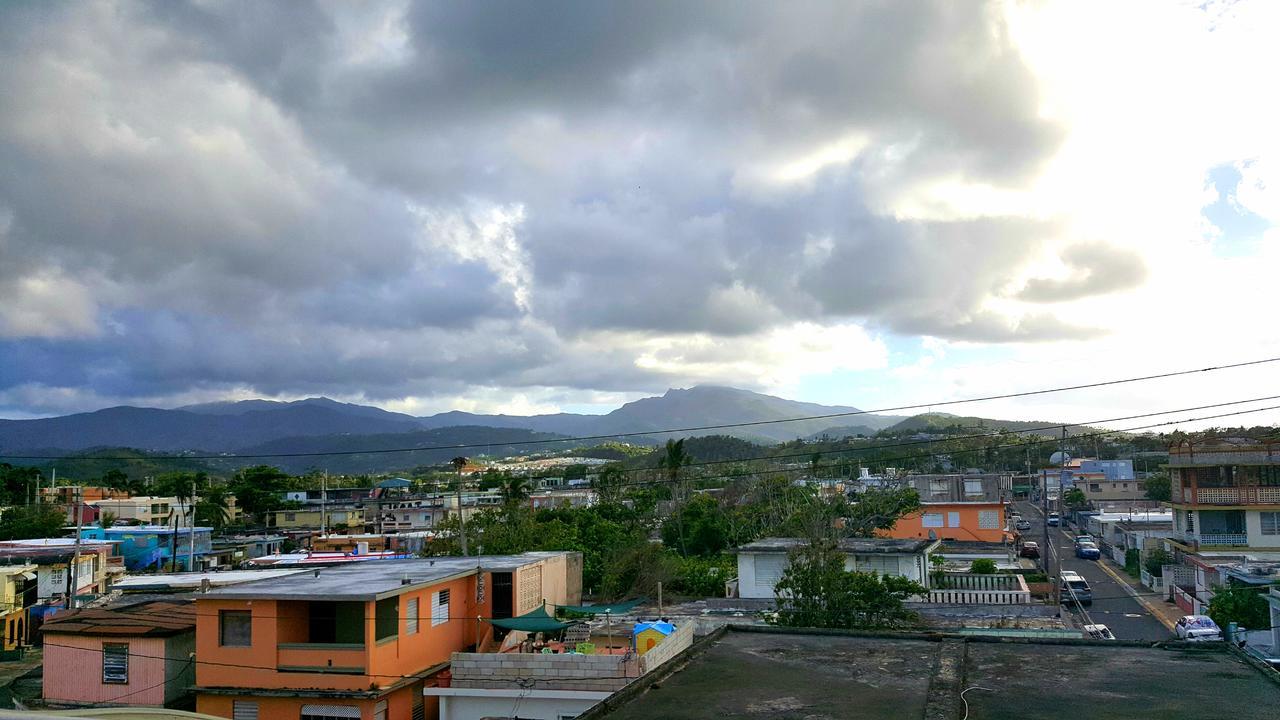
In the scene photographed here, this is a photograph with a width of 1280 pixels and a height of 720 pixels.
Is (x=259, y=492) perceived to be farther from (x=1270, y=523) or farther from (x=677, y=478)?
(x=1270, y=523)

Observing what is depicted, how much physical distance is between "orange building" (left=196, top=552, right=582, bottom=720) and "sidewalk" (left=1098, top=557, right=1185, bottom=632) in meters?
29.7

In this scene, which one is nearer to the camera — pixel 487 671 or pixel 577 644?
pixel 487 671

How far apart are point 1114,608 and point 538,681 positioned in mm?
31783

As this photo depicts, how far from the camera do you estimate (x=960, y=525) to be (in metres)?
53.2

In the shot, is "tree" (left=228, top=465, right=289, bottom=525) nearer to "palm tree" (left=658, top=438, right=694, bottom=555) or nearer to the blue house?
the blue house

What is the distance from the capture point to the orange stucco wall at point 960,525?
52594 millimetres

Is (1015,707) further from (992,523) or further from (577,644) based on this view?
(992,523)

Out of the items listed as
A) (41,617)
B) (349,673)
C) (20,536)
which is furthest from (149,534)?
(349,673)

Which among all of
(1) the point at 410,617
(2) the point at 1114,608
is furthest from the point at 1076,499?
(1) the point at 410,617

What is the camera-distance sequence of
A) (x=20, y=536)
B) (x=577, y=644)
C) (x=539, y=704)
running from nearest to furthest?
1. (x=539, y=704)
2. (x=577, y=644)
3. (x=20, y=536)

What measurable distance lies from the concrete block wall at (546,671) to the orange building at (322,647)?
204cm

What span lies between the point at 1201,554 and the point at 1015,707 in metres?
39.0

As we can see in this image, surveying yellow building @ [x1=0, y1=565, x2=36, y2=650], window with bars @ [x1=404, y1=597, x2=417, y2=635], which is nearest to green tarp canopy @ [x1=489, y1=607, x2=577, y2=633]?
window with bars @ [x1=404, y1=597, x2=417, y2=635]

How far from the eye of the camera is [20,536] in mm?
65000
